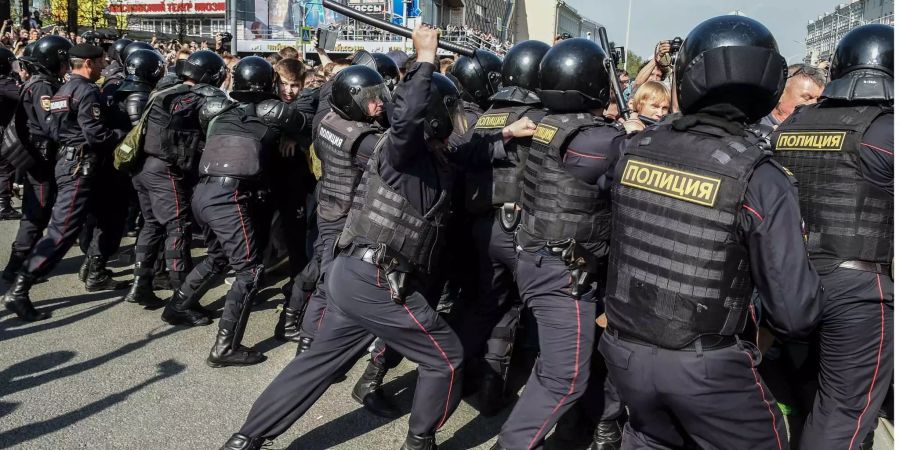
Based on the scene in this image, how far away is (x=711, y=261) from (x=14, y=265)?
6.13 metres

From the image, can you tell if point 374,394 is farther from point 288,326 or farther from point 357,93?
point 357,93

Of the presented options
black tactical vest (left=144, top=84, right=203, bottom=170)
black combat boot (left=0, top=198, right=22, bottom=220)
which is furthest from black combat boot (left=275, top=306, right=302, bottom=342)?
black combat boot (left=0, top=198, right=22, bottom=220)

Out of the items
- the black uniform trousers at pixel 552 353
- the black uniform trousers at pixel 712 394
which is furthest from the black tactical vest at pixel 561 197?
the black uniform trousers at pixel 712 394

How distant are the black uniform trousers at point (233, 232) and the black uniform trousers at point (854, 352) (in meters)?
3.58

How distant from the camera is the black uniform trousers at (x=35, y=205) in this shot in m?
6.01

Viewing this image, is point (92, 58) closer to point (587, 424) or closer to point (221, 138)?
point (221, 138)

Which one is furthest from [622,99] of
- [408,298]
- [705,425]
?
[705,425]

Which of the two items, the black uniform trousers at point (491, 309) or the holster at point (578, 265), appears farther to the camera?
the black uniform trousers at point (491, 309)

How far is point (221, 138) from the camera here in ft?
16.4

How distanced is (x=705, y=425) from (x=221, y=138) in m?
3.91

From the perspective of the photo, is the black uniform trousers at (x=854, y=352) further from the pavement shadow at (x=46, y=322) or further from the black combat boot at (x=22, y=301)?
the black combat boot at (x=22, y=301)

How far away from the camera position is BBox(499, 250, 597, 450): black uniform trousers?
10.6ft

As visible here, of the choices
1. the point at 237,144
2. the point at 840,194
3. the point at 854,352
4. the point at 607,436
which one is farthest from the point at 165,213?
the point at 854,352

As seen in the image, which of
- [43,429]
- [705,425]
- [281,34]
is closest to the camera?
[705,425]
